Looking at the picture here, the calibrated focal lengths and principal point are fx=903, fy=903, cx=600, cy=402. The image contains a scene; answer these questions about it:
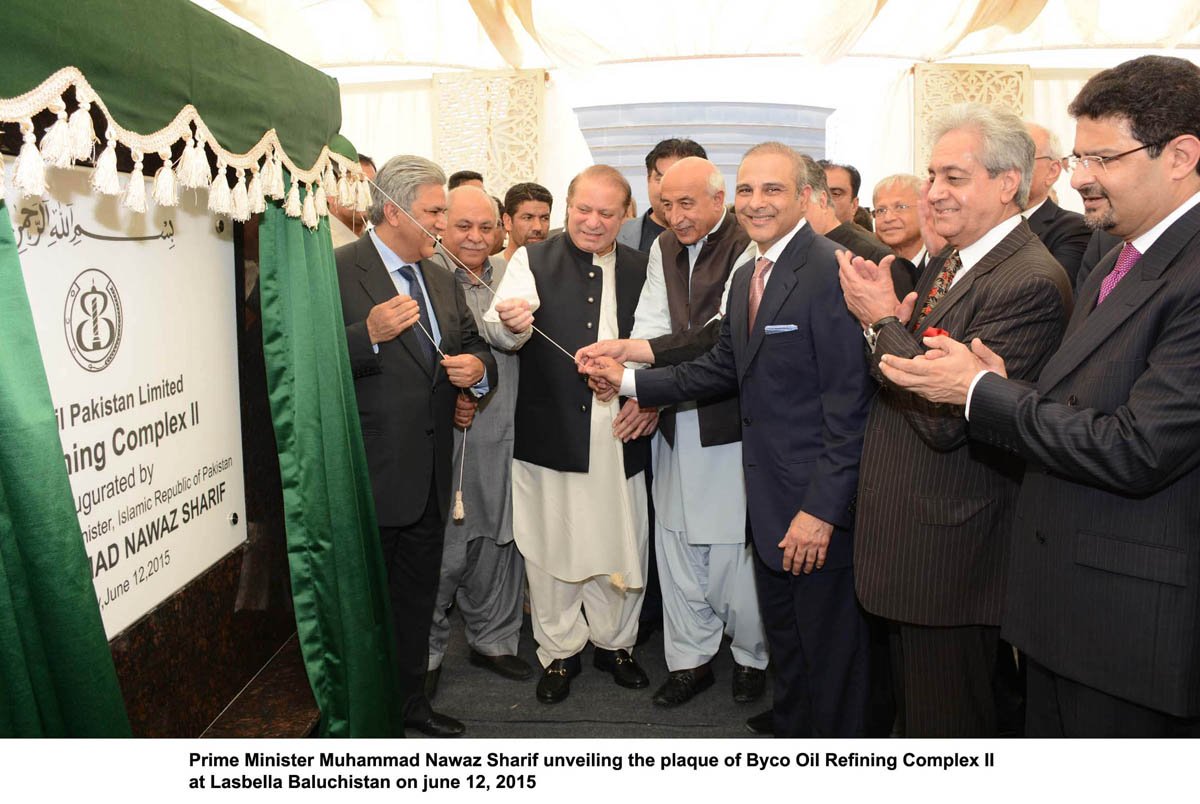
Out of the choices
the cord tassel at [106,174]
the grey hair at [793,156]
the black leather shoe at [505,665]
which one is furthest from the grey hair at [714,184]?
the cord tassel at [106,174]

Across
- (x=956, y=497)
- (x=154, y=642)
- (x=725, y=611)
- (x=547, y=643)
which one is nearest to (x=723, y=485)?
(x=725, y=611)

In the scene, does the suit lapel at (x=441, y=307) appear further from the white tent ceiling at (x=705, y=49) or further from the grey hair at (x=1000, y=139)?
the white tent ceiling at (x=705, y=49)

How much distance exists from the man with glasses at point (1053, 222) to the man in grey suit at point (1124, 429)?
1249 mm

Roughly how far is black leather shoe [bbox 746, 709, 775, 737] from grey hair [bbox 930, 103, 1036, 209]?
70.9 inches

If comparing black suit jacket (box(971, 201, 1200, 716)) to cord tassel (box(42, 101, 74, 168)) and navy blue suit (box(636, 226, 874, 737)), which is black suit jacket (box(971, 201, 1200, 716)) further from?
cord tassel (box(42, 101, 74, 168))

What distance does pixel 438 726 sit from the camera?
289cm

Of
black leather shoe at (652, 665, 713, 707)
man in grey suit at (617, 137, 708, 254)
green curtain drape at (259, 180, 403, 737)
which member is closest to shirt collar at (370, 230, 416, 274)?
green curtain drape at (259, 180, 403, 737)

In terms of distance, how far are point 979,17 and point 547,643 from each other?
3838 millimetres

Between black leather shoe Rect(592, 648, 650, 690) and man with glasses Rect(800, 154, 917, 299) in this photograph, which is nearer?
man with glasses Rect(800, 154, 917, 299)

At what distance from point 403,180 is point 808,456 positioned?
1431 millimetres

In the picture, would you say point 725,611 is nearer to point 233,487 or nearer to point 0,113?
point 233,487

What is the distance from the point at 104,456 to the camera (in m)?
1.81

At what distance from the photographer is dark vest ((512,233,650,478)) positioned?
10.3ft

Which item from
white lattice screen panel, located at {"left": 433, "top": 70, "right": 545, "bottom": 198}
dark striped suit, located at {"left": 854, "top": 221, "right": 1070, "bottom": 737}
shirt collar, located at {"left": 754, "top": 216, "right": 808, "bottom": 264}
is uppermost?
white lattice screen panel, located at {"left": 433, "top": 70, "right": 545, "bottom": 198}
